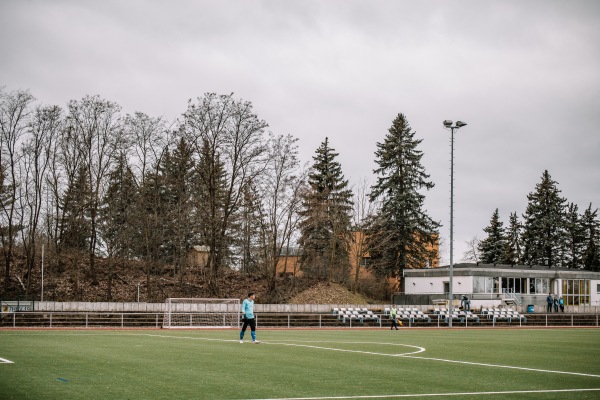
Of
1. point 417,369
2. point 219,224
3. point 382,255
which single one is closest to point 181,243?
point 219,224

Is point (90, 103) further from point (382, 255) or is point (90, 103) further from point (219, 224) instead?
point (382, 255)

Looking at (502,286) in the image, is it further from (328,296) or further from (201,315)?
(201,315)

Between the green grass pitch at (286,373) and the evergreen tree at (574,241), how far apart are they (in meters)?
80.3

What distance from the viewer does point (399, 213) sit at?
2921 inches

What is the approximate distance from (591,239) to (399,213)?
38.9m

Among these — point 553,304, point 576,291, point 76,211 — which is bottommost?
point 553,304

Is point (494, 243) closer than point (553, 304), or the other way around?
point (553, 304)

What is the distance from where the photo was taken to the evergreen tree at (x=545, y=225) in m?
91.3

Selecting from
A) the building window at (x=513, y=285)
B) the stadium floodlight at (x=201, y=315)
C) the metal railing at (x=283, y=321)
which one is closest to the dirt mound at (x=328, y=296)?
the building window at (x=513, y=285)

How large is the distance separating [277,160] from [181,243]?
10.9 metres

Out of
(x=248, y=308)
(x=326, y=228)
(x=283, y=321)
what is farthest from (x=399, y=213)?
(x=248, y=308)

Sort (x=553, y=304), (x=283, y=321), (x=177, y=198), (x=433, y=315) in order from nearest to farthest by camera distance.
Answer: (x=283, y=321) → (x=433, y=315) → (x=553, y=304) → (x=177, y=198)

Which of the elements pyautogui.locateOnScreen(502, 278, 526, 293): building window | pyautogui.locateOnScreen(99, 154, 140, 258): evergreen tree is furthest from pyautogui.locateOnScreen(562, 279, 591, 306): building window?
pyautogui.locateOnScreen(99, 154, 140, 258): evergreen tree

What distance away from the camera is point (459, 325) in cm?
5088
